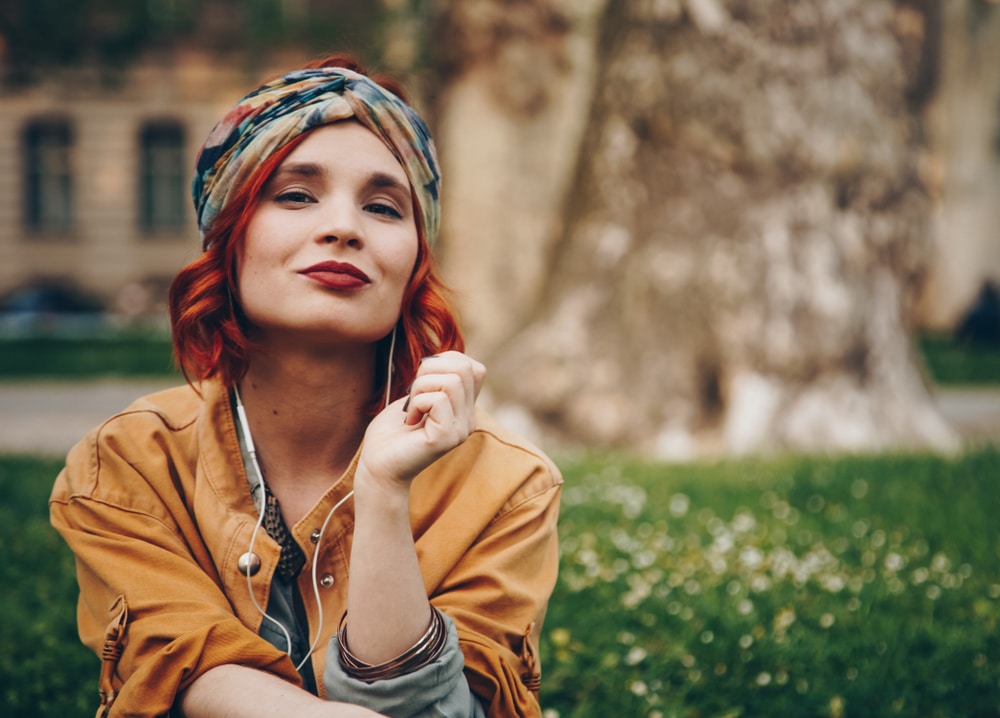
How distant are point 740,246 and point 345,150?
533 centimetres

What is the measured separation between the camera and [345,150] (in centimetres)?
224

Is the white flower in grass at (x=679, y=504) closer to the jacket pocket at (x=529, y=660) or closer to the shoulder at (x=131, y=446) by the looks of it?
the jacket pocket at (x=529, y=660)

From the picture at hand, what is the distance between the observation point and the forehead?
2.23 m

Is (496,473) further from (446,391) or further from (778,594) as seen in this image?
(778,594)

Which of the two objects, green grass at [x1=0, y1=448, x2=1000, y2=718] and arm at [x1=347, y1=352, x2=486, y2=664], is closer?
arm at [x1=347, y1=352, x2=486, y2=664]

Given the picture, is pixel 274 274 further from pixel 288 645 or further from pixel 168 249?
pixel 168 249

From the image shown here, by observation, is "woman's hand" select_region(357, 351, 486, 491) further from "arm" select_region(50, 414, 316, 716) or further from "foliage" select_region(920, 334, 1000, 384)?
"foliage" select_region(920, 334, 1000, 384)

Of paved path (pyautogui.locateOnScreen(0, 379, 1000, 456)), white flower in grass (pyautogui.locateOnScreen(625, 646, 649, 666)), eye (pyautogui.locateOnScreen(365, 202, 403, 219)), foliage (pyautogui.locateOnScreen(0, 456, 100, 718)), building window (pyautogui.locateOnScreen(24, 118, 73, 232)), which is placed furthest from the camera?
building window (pyautogui.locateOnScreen(24, 118, 73, 232))

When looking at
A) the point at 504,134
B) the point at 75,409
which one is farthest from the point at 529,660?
the point at 504,134

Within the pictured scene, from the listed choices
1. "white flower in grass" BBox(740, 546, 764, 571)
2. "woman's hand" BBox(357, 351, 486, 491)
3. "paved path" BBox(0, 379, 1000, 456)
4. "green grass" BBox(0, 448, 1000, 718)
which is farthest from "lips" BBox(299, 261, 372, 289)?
"paved path" BBox(0, 379, 1000, 456)

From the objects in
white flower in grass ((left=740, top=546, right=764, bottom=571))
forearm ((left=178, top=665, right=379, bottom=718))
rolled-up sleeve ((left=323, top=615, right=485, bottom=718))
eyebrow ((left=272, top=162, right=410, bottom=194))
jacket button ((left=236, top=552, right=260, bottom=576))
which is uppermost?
eyebrow ((left=272, top=162, right=410, bottom=194))

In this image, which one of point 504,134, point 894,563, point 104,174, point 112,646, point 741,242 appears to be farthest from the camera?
point 104,174

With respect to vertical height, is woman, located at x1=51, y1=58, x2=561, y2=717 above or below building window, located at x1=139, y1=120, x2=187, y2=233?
above

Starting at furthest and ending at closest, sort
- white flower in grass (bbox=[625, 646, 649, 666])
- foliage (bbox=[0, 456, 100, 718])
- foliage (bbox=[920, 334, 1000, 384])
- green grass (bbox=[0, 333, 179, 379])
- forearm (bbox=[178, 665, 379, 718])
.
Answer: foliage (bbox=[920, 334, 1000, 384]) → green grass (bbox=[0, 333, 179, 379]) → white flower in grass (bbox=[625, 646, 649, 666]) → foliage (bbox=[0, 456, 100, 718]) → forearm (bbox=[178, 665, 379, 718])
